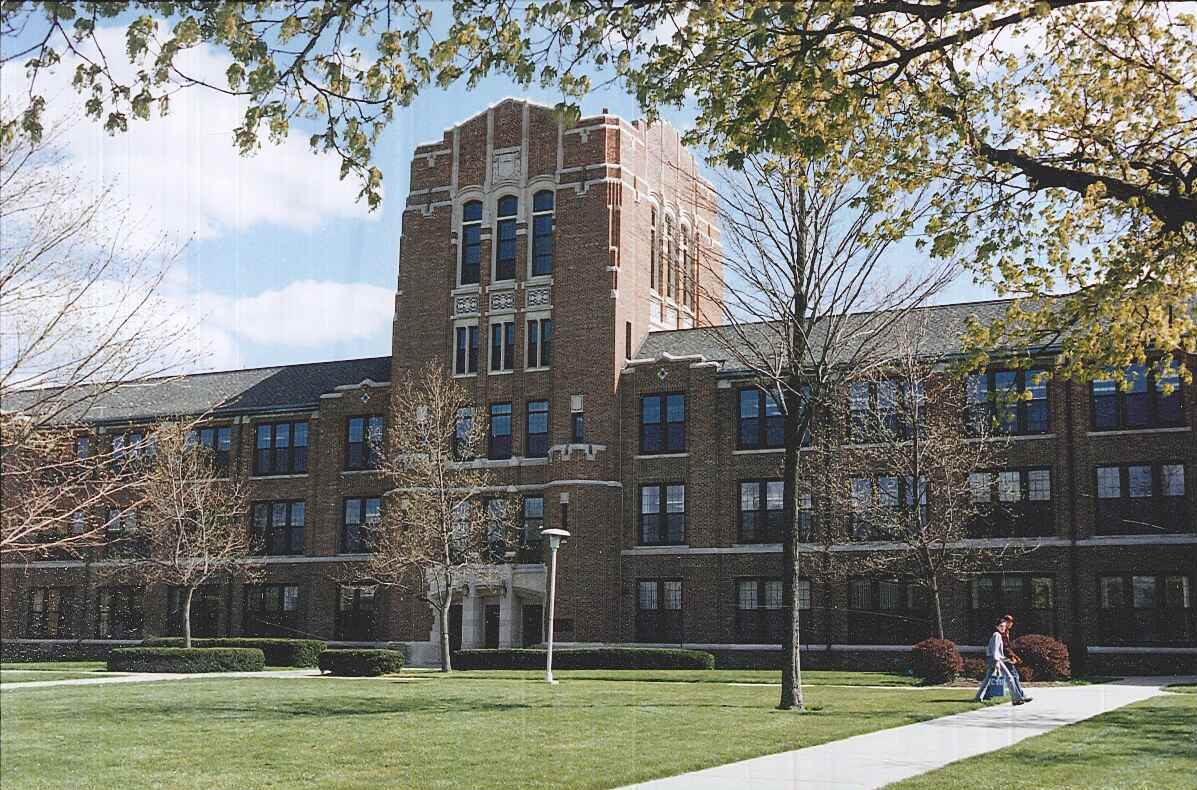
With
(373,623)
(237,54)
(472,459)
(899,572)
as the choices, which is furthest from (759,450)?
(237,54)

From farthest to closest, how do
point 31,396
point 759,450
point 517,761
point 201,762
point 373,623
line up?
point 373,623 → point 759,450 → point 517,761 → point 201,762 → point 31,396

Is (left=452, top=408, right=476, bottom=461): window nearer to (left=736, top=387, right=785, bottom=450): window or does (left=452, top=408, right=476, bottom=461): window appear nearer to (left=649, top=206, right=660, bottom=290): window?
(left=649, top=206, right=660, bottom=290): window

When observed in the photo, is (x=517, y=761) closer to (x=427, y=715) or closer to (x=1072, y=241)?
(x=427, y=715)

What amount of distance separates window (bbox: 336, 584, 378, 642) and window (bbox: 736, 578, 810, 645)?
511 inches

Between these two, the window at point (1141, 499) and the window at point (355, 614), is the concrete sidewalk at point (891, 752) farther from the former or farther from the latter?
the window at point (355, 614)

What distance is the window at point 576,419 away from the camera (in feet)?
139

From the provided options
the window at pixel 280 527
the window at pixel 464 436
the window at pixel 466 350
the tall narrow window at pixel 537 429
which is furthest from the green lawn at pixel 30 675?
the window at pixel 280 527

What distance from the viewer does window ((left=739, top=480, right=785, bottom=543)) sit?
130 ft

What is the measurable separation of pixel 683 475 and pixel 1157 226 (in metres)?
27.6

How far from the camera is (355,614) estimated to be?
45.2 metres

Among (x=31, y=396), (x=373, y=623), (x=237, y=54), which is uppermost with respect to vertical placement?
(x=237, y=54)

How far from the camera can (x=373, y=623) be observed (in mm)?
44656

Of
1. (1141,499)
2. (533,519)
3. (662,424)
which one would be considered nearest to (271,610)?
(533,519)

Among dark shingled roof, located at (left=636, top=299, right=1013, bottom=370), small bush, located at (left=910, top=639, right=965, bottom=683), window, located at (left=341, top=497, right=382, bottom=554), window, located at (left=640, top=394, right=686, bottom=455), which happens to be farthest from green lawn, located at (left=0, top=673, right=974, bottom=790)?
window, located at (left=341, top=497, right=382, bottom=554)
